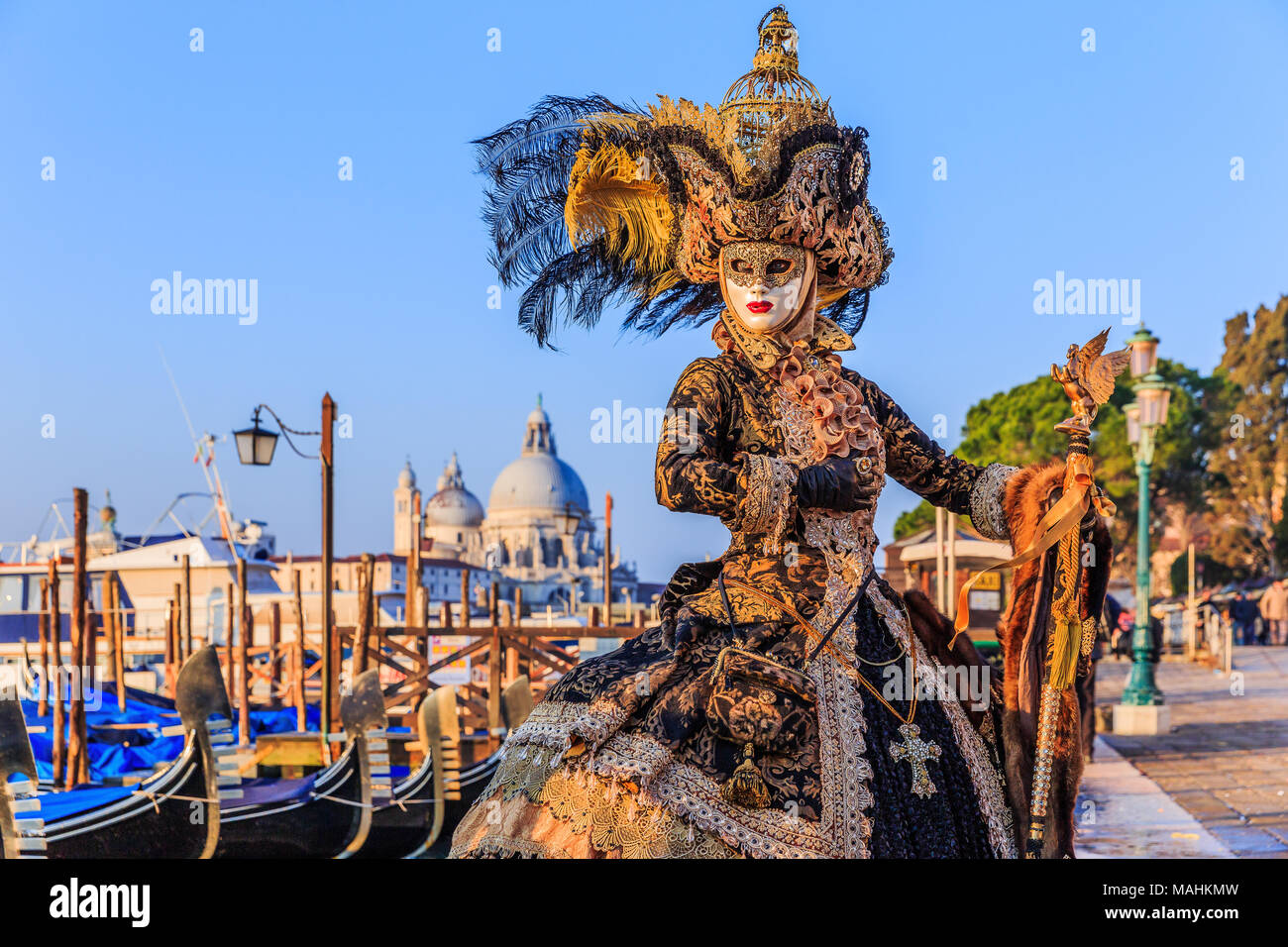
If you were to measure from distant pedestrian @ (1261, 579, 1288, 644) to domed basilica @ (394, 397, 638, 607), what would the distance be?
86970mm

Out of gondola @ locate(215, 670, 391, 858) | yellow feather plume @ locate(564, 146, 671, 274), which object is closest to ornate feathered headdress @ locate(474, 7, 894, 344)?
yellow feather plume @ locate(564, 146, 671, 274)

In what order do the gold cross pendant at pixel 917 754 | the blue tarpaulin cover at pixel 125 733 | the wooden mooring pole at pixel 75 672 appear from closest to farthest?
the gold cross pendant at pixel 917 754
the wooden mooring pole at pixel 75 672
the blue tarpaulin cover at pixel 125 733

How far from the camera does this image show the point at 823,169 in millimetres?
3625

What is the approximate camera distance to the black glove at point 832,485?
3.29 metres

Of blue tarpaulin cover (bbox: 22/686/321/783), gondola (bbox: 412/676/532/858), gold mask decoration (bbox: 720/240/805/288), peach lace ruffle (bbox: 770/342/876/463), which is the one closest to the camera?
peach lace ruffle (bbox: 770/342/876/463)

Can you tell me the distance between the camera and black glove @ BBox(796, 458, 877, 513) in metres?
3.29

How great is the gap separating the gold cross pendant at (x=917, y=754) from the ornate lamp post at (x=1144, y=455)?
51.9ft

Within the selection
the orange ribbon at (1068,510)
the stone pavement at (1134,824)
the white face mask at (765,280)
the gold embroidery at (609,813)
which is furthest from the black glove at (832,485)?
the stone pavement at (1134,824)

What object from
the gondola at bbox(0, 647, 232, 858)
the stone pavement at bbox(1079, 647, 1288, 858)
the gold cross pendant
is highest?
the gold cross pendant

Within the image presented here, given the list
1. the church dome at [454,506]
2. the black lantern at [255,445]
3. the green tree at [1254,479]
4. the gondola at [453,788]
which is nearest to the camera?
the gondola at [453,788]

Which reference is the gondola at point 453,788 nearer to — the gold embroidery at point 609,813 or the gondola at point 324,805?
the gondola at point 324,805

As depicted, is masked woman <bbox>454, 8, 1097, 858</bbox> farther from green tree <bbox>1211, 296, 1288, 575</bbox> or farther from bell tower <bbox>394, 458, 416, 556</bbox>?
bell tower <bbox>394, 458, 416, 556</bbox>

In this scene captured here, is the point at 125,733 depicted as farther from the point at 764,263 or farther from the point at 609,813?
the point at 764,263

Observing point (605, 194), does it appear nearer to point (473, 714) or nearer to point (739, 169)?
point (739, 169)
